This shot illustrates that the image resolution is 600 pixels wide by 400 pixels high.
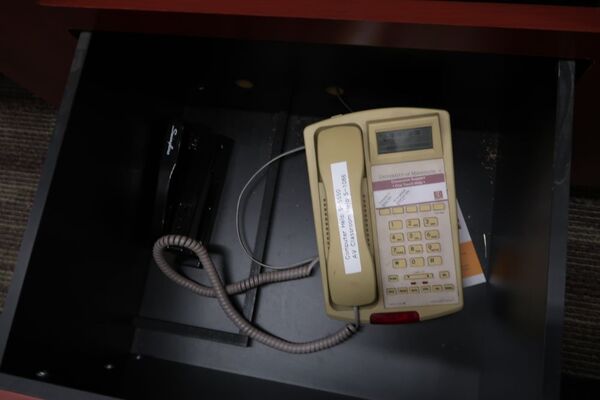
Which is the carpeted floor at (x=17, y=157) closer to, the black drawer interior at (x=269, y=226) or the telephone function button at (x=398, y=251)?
the black drawer interior at (x=269, y=226)

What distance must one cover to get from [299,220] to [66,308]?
0.37 metres

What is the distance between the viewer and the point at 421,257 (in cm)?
58

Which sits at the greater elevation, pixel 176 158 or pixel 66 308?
pixel 176 158

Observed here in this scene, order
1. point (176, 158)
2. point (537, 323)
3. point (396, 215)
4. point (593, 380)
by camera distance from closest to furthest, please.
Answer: point (537, 323), point (396, 215), point (176, 158), point (593, 380)

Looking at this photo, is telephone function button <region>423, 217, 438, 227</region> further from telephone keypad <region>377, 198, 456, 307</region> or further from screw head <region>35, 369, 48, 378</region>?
screw head <region>35, 369, 48, 378</region>

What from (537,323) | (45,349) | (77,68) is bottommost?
(45,349)

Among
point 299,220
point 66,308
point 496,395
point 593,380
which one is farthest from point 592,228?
point 66,308

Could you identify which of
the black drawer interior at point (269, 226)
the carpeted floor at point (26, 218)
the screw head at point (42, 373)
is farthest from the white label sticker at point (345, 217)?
the carpeted floor at point (26, 218)

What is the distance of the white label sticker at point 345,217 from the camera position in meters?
0.57

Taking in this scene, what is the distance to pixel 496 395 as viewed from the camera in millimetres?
602

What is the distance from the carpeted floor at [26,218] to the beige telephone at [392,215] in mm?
504

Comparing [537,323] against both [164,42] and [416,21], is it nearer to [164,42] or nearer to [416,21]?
[416,21]

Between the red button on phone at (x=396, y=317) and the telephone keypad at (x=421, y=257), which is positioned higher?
the telephone keypad at (x=421, y=257)

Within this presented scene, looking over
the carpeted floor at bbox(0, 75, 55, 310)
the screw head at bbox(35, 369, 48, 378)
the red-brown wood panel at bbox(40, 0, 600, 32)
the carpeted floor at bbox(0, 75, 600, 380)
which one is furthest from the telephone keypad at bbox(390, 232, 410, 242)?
the carpeted floor at bbox(0, 75, 55, 310)
